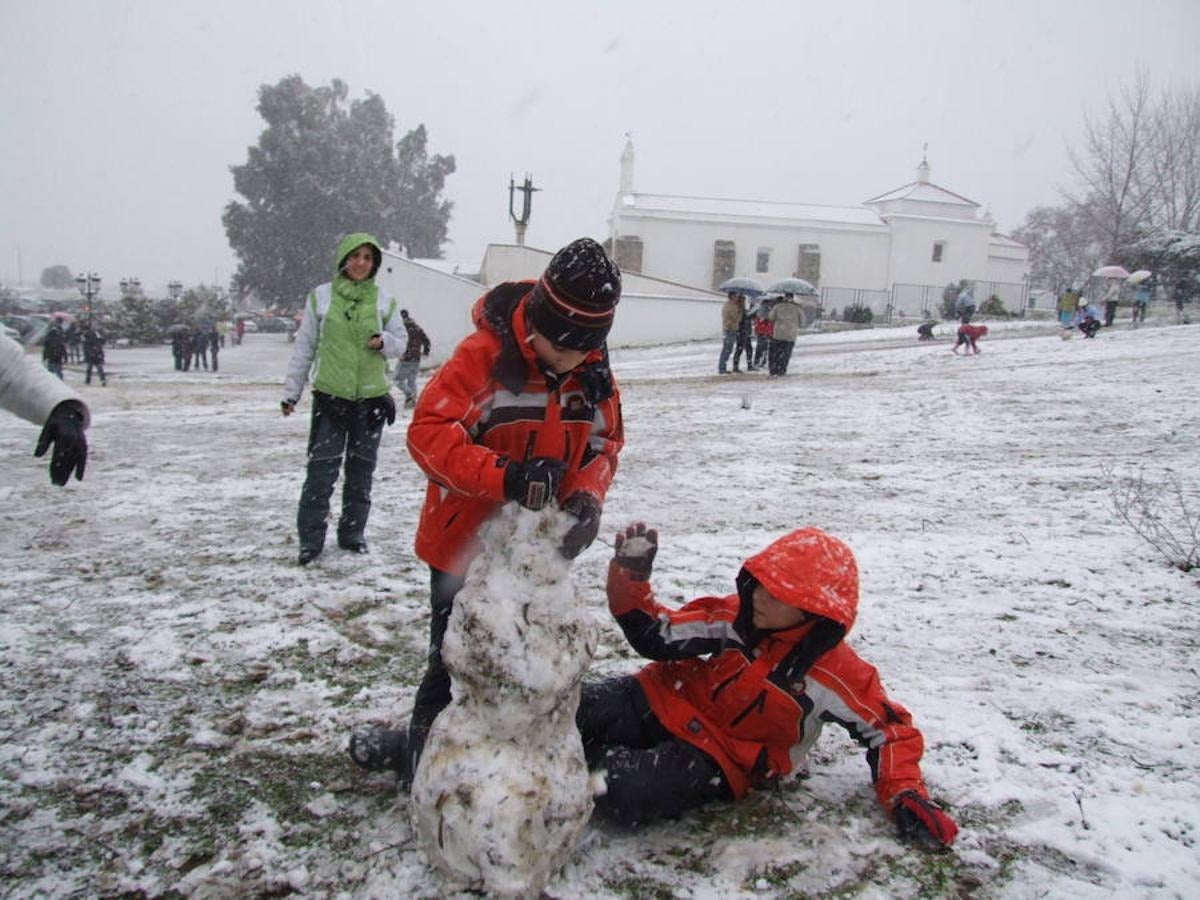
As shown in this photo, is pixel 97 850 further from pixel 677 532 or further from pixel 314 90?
pixel 314 90

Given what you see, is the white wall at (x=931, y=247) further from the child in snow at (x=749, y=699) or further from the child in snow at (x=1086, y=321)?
the child in snow at (x=749, y=699)

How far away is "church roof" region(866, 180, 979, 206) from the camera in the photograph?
43.1 m

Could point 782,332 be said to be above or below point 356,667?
above

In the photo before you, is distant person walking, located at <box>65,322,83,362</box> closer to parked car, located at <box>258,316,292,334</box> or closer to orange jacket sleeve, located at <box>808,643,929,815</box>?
orange jacket sleeve, located at <box>808,643,929,815</box>

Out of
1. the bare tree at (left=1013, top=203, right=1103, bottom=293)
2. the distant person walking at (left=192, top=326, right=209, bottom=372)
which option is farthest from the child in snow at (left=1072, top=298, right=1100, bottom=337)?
the bare tree at (left=1013, top=203, right=1103, bottom=293)

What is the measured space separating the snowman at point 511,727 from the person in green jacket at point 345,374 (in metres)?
2.45

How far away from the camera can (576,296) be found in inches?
79.4

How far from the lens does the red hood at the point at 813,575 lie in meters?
2.27

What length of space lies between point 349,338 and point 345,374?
0.20 m

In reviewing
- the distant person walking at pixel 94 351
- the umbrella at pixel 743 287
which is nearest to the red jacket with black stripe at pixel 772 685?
the umbrella at pixel 743 287

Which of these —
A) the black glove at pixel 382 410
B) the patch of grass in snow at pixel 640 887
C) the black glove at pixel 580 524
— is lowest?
the patch of grass in snow at pixel 640 887

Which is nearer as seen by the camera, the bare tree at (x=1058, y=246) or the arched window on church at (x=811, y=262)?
the arched window on church at (x=811, y=262)

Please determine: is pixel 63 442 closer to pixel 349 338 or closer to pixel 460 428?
pixel 460 428

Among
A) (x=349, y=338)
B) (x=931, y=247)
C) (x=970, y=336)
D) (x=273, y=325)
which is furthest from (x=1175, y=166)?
(x=273, y=325)
